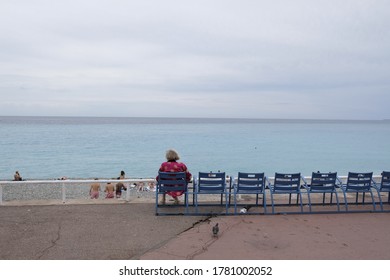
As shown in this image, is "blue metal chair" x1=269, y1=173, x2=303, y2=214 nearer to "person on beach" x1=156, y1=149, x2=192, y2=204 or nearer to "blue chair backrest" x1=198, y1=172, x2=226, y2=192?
A: "blue chair backrest" x1=198, y1=172, x2=226, y2=192

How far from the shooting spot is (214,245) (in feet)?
16.8

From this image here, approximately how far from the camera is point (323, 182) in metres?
7.12

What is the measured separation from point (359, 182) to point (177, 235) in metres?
4.15

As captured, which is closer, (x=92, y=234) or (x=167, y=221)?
(x=92, y=234)

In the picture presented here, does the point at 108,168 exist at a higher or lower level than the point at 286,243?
lower

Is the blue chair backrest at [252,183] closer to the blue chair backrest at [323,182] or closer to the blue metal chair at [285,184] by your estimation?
the blue metal chair at [285,184]

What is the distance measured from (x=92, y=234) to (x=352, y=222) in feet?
15.2

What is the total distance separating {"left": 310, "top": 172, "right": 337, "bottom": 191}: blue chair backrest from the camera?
7.10 meters

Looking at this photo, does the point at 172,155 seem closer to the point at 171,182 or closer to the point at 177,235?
the point at 171,182

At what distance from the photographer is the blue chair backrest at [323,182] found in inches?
280

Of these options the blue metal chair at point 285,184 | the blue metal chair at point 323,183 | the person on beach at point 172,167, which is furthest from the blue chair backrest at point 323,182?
the person on beach at point 172,167

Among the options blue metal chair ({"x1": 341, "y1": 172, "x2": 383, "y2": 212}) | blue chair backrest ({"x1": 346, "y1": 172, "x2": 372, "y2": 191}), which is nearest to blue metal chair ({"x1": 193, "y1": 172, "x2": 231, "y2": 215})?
blue metal chair ({"x1": 341, "y1": 172, "x2": 383, "y2": 212})

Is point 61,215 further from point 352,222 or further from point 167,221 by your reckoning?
point 352,222
